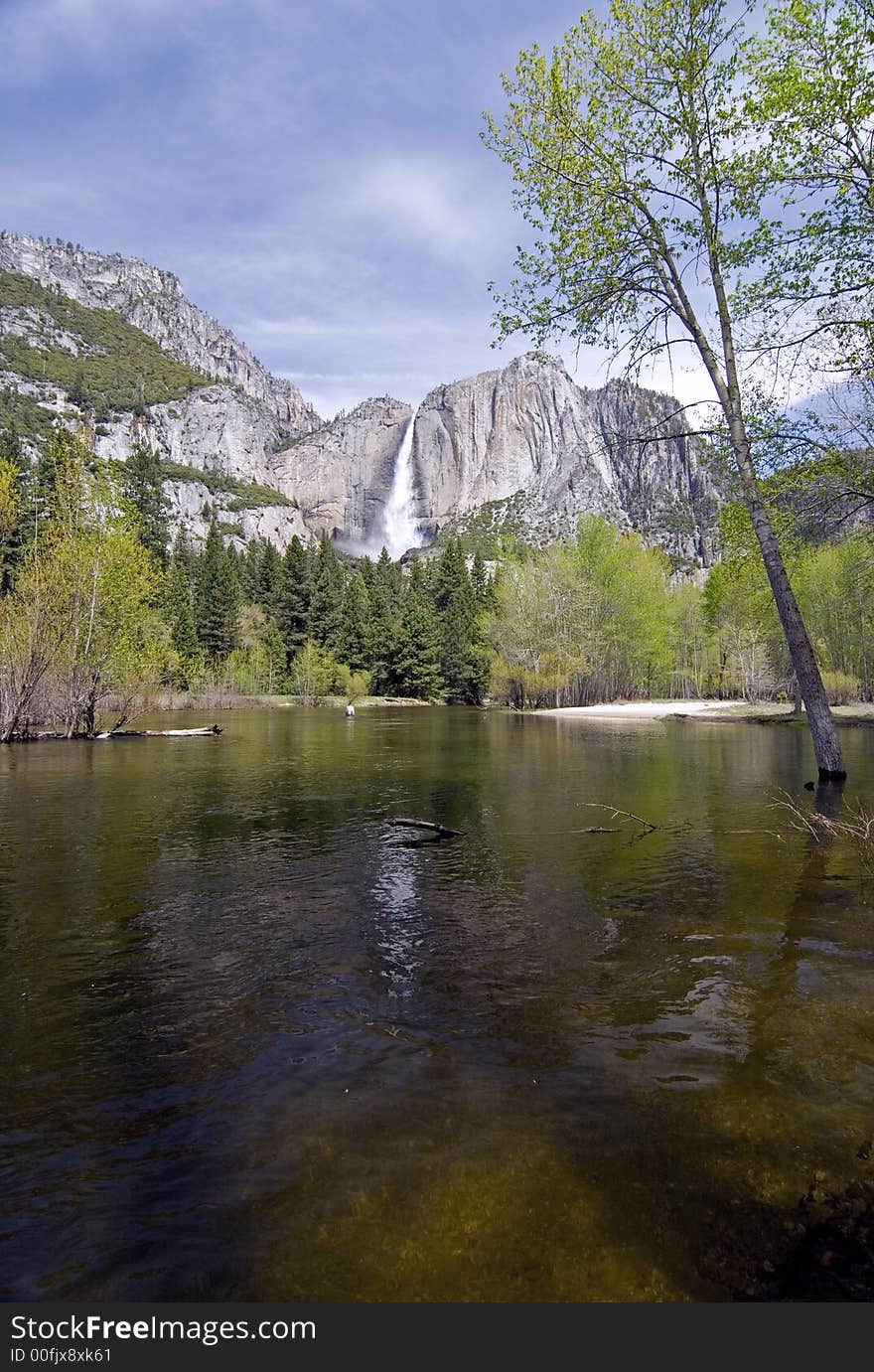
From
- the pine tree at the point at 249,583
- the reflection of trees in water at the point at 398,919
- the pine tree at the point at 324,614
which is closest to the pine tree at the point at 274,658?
the pine tree at the point at 324,614

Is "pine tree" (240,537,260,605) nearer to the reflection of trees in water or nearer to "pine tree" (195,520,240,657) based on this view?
"pine tree" (195,520,240,657)

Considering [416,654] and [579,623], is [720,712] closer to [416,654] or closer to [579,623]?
[579,623]

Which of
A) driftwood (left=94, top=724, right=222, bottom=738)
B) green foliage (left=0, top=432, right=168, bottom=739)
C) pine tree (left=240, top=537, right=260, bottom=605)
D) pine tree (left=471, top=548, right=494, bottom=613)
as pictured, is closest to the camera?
green foliage (left=0, top=432, right=168, bottom=739)

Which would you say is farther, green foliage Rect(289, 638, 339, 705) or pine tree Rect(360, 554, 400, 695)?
pine tree Rect(360, 554, 400, 695)

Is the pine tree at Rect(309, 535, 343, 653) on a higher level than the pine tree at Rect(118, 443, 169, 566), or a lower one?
lower

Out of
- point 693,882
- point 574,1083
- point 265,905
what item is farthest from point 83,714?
point 574,1083

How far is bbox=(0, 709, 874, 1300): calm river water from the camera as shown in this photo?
3238 mm

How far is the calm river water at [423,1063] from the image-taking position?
3.24 m

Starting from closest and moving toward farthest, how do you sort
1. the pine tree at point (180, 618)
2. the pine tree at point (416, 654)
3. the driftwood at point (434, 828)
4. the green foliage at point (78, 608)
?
the driftwood at point (434, 828)
the green foliage at point (78, 608)
the pine tree at point (180, 618)
the pine tree at point (416, 654)

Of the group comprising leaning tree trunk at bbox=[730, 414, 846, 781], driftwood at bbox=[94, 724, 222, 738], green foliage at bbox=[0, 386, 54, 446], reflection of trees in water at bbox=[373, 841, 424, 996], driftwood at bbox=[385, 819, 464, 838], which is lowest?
reflection of trees in water at bbox=[373, 841, 424, 996]

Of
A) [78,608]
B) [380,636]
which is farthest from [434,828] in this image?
[380,636]

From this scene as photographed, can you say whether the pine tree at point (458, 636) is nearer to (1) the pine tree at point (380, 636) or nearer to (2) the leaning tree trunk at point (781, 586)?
(1) the pine tree at point (380, 636)

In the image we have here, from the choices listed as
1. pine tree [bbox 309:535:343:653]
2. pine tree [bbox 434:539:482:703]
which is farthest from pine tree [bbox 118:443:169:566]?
pine tree [bbox 434:539:482:703]

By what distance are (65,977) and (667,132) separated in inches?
766
